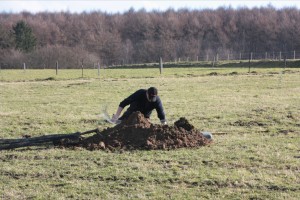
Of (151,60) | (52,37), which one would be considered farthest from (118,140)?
(52,37)

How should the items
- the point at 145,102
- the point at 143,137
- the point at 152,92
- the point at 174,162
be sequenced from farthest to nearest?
1. the point at 145,102
2. the point at 152,92
3. the point at 143,137
4. the point at 174,162

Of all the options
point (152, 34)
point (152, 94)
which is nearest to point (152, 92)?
point (152, 94)

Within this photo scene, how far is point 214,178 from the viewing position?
6.83 metres

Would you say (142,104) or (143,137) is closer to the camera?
(143,137)

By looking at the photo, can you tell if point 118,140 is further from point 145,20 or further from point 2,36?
point 145,20

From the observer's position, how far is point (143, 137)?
30.8ft

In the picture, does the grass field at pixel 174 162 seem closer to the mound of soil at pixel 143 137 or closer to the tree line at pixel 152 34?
the mound of soil at pixel 143 137

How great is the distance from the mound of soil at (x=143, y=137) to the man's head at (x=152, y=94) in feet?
1.47

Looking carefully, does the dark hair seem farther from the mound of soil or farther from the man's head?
the mound of soil

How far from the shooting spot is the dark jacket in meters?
10.1

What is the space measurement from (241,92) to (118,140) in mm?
12489

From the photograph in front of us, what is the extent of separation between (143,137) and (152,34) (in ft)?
358

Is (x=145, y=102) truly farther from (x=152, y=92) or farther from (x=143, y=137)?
(x=143, y=137)

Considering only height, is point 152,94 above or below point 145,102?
above
